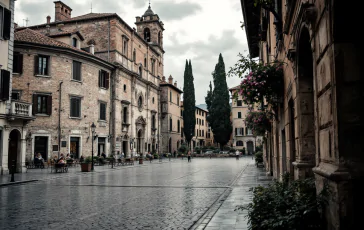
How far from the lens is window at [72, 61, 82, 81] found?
109ft

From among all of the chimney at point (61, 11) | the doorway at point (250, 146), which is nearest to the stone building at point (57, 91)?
the chimney at point (61, 11)

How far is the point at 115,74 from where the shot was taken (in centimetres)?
4025

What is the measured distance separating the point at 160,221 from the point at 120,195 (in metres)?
4.68

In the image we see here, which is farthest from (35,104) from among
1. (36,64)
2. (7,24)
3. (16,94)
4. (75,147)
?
(7,24)

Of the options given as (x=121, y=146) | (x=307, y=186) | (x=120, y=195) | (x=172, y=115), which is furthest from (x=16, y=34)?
(x=172, y=115)

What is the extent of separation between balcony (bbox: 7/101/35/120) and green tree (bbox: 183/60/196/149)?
152 feet

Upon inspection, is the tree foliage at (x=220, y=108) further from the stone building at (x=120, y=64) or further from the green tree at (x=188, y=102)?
the stone building at (x=120, y=64)

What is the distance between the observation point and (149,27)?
57625mm

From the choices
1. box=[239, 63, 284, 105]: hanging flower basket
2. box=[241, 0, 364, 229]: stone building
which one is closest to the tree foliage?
box=[239, 63, 284, 105]: hanging flower basket

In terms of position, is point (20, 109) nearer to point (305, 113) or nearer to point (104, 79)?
point (104, 79)

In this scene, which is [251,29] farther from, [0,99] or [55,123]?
[55,123]

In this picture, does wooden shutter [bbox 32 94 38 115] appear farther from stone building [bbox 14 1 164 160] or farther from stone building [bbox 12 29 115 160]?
stone building [bbox 14 1 164 160]

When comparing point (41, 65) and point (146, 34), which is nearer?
point (41, 65)

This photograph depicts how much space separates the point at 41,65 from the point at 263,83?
2757 centimetres
